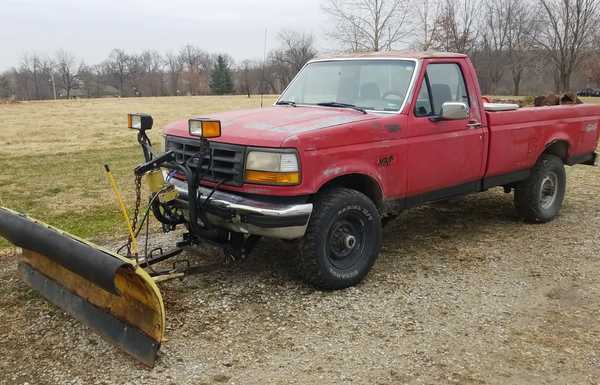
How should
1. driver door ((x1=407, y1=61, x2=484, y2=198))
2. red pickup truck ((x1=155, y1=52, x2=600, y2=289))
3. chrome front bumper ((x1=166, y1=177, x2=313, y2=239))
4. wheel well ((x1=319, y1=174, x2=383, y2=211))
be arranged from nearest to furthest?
chrome front bumper ((x1=166, y1=177, x2=313, y2=239)) → red pickup truck ((x1=155, y1=52, x2=600, y2=289)) → wheel well ((x1=319, y1=174, x2=383, y2=211)) → driver door ((x1=407, y1=61, x2=484, y2=198))

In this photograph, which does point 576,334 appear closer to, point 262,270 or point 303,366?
point 303,366

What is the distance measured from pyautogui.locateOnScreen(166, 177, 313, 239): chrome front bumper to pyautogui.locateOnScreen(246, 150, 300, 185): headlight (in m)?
0.19

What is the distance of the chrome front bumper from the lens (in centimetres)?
423

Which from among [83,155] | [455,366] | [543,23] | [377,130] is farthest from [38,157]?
[543,23]

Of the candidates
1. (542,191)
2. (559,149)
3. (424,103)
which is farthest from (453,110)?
(559,149)

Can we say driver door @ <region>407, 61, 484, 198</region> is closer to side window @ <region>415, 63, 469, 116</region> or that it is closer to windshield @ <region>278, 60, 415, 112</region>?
side window @ <region>415, 63, 469, 116</region>

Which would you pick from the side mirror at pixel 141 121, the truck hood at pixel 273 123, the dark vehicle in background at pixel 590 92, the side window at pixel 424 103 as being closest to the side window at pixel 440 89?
the side window at pixel 424 103

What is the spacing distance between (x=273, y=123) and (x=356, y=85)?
1.31 metres

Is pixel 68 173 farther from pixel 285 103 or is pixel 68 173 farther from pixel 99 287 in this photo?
pixel 99 287

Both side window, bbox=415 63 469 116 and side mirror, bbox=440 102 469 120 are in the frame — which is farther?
side window, bbox=415 63 469 116

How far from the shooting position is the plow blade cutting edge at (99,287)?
3.55 m

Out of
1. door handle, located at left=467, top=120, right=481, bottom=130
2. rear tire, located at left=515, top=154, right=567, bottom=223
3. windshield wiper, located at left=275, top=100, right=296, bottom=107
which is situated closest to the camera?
door handle, located at left=467, top=120, right=481, bottom=130

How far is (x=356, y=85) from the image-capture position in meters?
5.63

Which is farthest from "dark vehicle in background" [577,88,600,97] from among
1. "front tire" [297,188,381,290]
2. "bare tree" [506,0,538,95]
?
"front tire" [297,188,381,290]
